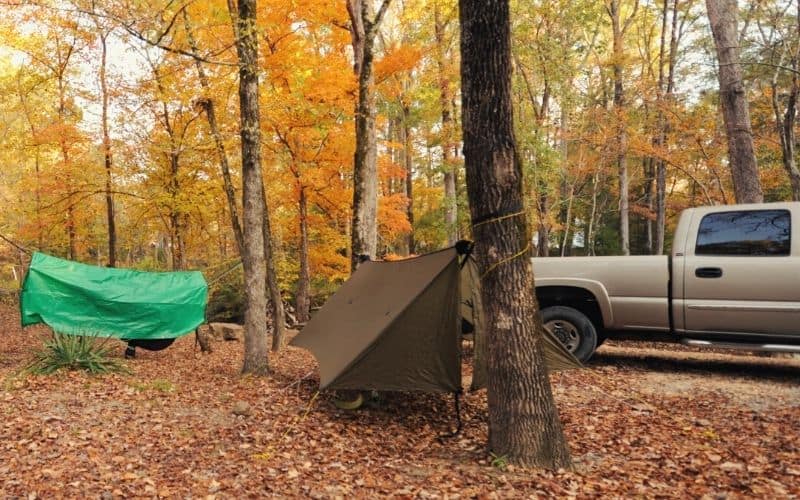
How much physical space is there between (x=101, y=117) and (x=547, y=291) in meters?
12.3

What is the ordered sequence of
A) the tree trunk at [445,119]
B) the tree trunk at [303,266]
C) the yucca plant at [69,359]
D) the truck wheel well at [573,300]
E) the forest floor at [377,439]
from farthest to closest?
the tree trunk at [445,119]
the tree trunk at [303,266]
the truck wheel well at [573,300]
the yucca plant at [69,359]
the forest floor at [377,439]

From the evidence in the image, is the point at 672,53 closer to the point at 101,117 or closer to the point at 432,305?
the point at 432,305

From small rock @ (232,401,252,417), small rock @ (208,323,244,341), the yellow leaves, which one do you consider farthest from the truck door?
small rock @ (208,323,244,341)

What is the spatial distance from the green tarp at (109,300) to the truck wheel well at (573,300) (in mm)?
5835

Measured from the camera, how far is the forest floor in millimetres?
3355

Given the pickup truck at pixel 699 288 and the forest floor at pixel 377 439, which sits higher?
the pickup truck at pixel 699 288

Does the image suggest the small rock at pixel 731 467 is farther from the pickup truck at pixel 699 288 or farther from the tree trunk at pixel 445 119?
the tree trunk at pixel 445 119

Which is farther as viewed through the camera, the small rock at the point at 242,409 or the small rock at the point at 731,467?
the small rock at the point at 242,409

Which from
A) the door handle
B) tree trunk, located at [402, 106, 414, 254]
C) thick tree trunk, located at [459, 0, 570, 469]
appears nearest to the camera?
thick tree trunk, located at [459, 0, 570, 469]

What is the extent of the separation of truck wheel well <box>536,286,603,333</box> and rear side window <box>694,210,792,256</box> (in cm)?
136

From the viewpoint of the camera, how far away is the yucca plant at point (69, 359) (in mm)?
6007

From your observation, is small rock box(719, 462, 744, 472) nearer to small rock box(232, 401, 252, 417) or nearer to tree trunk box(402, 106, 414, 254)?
small rock box(232, 401, 252, 417)

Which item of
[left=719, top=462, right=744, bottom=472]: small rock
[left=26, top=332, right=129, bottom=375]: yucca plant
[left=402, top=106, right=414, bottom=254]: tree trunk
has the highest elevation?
[left=402, top=106, right=414, bottom=254]: tree trunk

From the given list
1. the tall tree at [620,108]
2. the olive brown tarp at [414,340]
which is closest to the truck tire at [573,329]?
the olive brown tarp at [414,340]
